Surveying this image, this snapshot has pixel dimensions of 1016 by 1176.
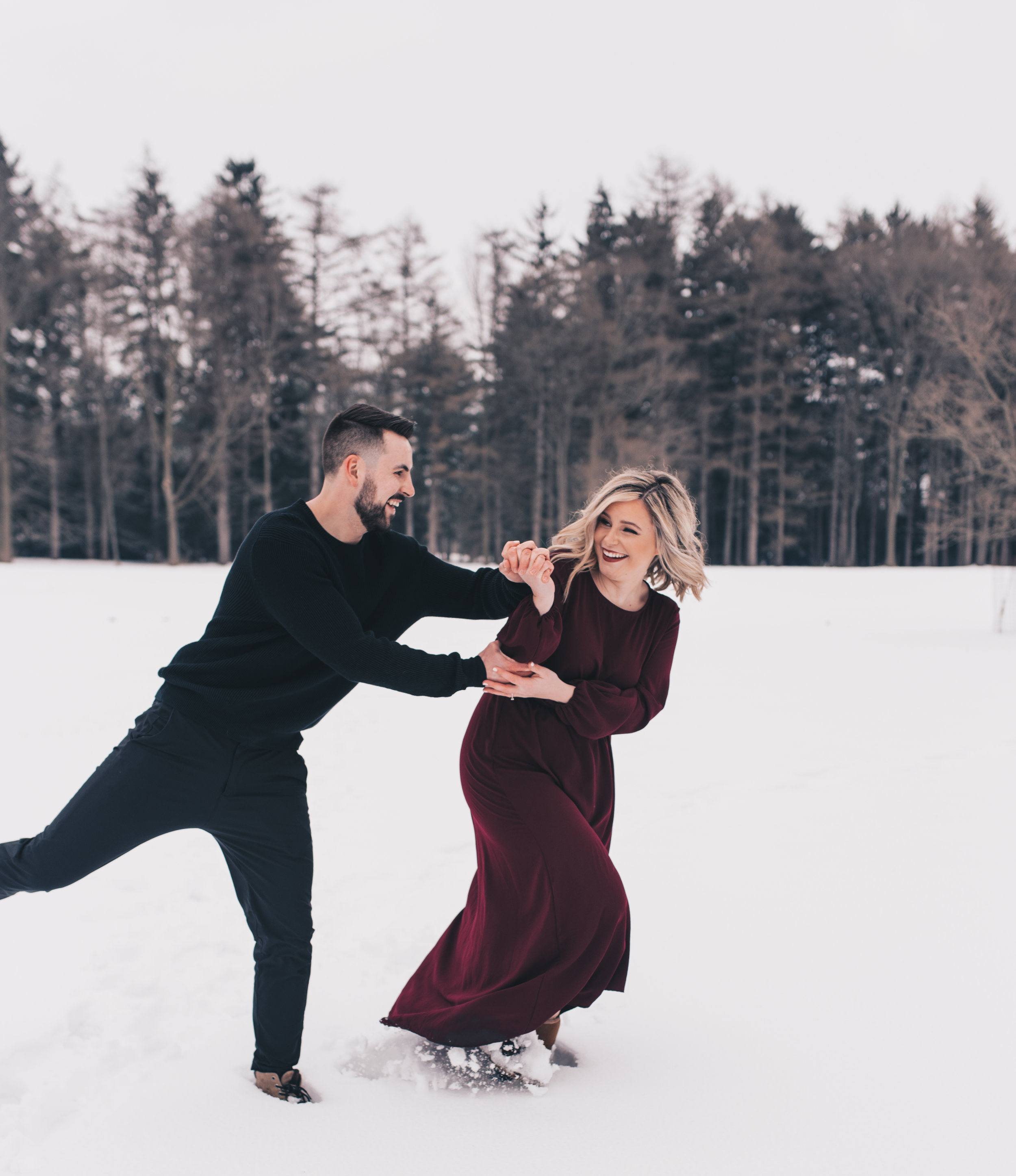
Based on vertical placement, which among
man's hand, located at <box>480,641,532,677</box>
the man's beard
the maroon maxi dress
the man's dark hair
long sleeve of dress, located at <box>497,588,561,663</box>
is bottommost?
the maroon maxi dress

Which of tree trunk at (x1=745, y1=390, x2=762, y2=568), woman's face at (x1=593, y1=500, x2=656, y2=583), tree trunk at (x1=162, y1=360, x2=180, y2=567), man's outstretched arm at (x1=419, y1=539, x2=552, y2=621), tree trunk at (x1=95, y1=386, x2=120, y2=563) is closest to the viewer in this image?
woman's face at (x1=593, y1=500, x2=656, y2=583)

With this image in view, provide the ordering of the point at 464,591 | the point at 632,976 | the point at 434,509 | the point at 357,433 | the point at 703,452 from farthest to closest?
the point at 703,452 → the point at 434,509 → the point at 632,976 → the point at 464,591 → the point at 357,433

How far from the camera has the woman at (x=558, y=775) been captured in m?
2.65

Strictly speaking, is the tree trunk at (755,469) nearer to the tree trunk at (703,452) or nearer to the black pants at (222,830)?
the tree trunk at (703,452)

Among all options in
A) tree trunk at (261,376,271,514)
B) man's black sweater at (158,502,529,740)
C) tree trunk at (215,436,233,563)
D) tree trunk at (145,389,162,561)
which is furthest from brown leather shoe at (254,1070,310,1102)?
tree trunk at (145,389,162,561)

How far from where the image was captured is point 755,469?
112 feet

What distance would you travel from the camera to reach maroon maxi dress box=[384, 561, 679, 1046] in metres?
2.64

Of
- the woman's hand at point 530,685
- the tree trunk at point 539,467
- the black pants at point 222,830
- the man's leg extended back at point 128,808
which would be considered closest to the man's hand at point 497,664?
the woman's hand at point 530,685

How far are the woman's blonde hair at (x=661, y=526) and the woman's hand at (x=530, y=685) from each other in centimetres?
34

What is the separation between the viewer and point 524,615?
2.86m

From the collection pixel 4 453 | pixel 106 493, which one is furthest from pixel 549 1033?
pixel 106 493

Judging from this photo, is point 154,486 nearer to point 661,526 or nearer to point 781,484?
point 781,484

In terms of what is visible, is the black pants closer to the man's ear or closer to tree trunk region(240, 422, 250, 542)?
the man's ear

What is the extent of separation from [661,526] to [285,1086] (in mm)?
2155
